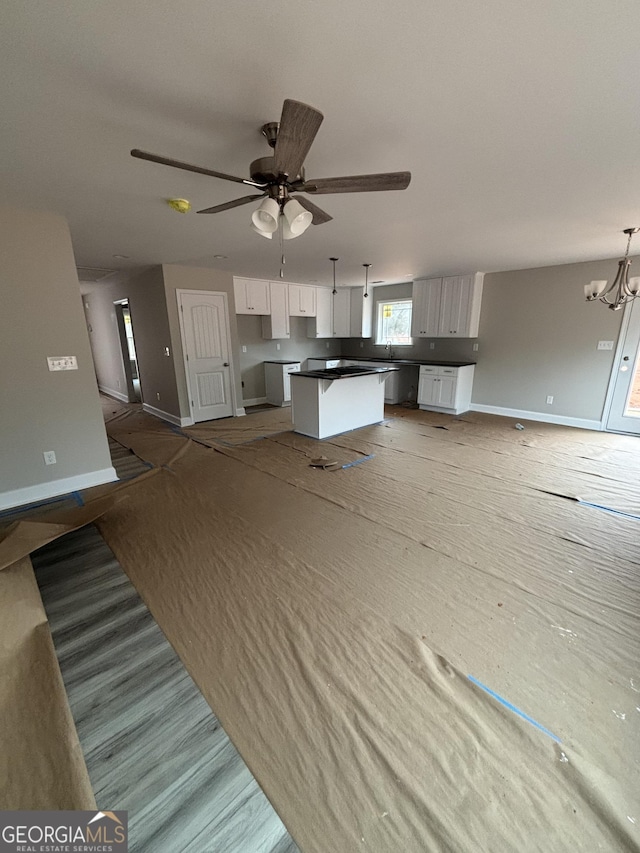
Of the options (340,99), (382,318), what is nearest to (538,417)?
(382,318)

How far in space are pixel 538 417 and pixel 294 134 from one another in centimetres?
575

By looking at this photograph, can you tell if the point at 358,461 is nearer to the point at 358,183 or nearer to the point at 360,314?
the point at 358,183

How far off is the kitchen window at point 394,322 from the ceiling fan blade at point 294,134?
597 cm

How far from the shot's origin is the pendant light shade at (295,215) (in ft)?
5.42

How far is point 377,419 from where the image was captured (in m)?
5.39

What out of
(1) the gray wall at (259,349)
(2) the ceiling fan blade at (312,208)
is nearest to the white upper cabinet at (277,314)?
(1) the gray wall at (259,349)

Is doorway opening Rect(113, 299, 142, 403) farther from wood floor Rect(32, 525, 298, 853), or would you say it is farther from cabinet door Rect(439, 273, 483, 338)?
cabinet door Rect(439, 273, 483, 338)

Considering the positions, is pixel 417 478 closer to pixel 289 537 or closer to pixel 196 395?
pixel 289 537

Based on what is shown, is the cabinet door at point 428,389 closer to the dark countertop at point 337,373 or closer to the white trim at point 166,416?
the dark countertop at point 337,373

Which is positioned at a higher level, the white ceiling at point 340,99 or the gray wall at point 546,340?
the white ceiling at point 340,99

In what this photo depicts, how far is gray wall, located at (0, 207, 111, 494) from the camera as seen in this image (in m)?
2.73

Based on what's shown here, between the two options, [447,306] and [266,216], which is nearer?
[266,216]

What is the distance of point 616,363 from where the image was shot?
4770 millimetres

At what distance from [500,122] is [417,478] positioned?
8.79 feet
